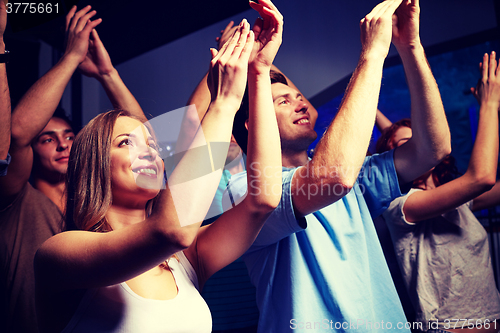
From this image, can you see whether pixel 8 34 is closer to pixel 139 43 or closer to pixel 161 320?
pixel 139 43

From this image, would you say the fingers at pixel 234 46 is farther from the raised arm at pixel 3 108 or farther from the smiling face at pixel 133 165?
the raised arm at pixel 3 108

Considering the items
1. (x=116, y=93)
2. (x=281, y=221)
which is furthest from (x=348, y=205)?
(x=116, y=93)

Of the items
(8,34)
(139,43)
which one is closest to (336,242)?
(139,43)

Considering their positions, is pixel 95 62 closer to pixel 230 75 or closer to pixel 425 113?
pixel 230 75

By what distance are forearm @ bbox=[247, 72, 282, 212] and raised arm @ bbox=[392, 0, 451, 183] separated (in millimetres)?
559

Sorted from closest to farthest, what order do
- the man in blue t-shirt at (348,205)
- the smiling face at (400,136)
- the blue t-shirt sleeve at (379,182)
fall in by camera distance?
the man in blue t-shirt at (348,205), the blue t-shirt sleeve at (379,182), the smiling face at (400,136)

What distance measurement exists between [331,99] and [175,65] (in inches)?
52.3

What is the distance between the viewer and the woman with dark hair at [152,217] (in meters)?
0.65

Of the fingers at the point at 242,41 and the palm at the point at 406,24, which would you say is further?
the palm at the point at 406,24

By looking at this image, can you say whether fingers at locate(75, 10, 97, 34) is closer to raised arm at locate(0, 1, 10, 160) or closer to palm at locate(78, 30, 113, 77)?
palm at locate(78, 30, 113, 77)

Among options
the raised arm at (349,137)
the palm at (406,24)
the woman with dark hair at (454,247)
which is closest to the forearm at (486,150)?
the woman with dark hair at (454,247)

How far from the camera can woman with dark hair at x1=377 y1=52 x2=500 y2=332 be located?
4.70ft

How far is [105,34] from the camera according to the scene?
2285 millimetres

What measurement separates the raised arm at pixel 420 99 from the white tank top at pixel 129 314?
2.77 ft
